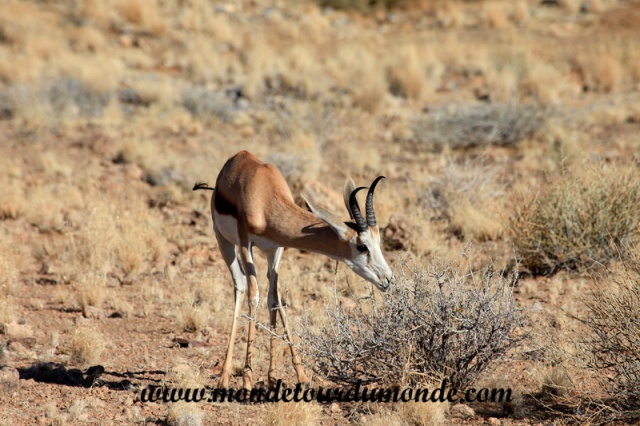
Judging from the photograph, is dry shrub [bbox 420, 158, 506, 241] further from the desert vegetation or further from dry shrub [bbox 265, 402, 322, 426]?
dry shrub [bbox 265, 402, 322, 426]

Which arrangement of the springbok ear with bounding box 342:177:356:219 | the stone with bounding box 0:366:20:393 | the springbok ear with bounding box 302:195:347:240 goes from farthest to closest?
the stone with bounding box 0:366:20:393, the springbok ear with bounding box 342:177:356:219, the springbok ear with bounding box 302:195:347:240

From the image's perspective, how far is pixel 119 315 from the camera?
26.5 ft

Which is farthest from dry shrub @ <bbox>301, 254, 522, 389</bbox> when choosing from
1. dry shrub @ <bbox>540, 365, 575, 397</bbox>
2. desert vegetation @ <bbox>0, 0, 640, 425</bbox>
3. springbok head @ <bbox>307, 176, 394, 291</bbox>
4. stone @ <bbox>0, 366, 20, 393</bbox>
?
stone @ <bbox>0, 366, 20, 393</bbox>

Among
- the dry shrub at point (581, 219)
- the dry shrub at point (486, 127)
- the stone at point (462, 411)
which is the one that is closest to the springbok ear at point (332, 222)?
the stone at point (462, 411)

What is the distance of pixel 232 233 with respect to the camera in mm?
6625

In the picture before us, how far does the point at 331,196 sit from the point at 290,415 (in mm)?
5384

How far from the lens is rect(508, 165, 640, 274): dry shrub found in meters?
8.55

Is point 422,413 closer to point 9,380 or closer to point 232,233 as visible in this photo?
point 232,233

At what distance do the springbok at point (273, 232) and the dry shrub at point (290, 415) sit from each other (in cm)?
56

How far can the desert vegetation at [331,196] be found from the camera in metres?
Answer: 5.85

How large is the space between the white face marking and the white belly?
80cm

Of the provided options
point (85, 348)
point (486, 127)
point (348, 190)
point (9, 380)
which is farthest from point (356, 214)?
point (486, 127)

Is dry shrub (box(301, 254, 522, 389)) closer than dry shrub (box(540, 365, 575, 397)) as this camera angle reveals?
Yes

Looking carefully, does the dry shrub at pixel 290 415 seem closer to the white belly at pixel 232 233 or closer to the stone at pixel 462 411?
the stone at pixel 462 411
